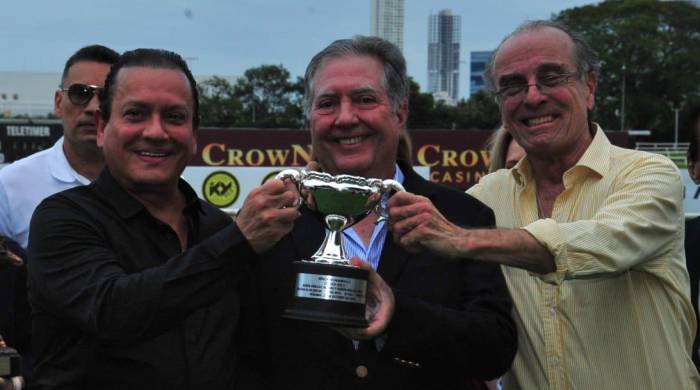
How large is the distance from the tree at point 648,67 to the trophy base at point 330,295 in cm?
6747

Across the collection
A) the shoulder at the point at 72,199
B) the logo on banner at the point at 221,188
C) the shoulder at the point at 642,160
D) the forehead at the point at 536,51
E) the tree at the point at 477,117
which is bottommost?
the logo on banner at the point at 221,188

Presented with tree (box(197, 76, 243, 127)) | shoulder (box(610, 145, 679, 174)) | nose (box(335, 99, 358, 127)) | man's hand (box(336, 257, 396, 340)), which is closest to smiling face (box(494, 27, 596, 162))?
shoulder (box(610, 145, 679, 174))

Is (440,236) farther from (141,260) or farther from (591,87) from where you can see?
(591,87)

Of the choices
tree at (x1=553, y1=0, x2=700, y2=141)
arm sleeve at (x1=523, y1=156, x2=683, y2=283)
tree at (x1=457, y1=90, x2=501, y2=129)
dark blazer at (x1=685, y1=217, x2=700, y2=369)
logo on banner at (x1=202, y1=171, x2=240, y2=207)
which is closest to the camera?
arm sleeve at (x1=523, y1=156, x2=683, y2=283)

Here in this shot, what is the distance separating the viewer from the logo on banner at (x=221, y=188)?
14.9 meters

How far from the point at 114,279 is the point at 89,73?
8.62 ft

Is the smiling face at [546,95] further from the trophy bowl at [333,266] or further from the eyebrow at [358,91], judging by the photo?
the trophy bowl at [333,266]

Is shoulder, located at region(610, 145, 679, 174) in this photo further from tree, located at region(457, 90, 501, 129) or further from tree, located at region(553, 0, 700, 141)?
tree, located at region(553, 0, 700, 141)

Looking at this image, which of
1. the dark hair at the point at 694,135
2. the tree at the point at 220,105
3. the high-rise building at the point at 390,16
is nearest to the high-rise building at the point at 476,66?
the high-rise building at the point at 390,16

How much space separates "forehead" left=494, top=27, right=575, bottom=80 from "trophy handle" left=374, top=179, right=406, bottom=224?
93 centimetres

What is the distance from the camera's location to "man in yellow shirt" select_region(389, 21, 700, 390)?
2607 mm

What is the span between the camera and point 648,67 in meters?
68.9

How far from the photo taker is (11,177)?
4379 millimetres

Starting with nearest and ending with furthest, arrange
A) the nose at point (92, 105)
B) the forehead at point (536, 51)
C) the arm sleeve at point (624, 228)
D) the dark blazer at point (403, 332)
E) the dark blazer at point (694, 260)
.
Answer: the dark blazer at point (403, 332) → the arm sleeve at point (624, 228) → the forehead at point (536, 51) → the dark blazer at point (694, 260) → the nose at point (92, 105)
